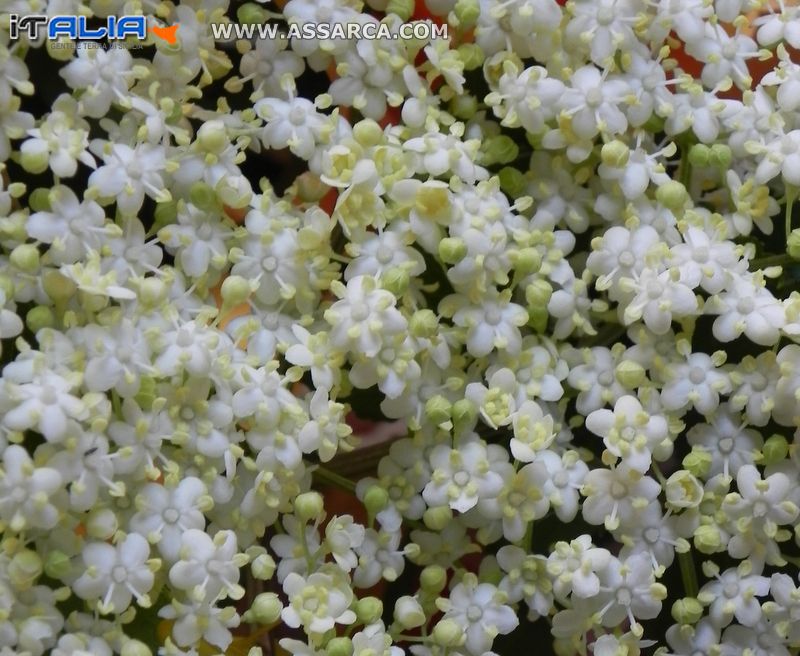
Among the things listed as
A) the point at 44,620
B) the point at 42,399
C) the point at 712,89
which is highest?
the point at 712,89

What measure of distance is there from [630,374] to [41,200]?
0.41 m

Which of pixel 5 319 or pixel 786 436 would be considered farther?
pixel 786 436

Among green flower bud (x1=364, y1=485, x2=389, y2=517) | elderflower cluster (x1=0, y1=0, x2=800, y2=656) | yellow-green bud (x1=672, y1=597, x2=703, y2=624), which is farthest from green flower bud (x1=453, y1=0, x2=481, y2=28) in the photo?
yellow-green bud (x1=672, y1=597, x2=703, y2=624)

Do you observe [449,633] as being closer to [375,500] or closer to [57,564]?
[375,500]

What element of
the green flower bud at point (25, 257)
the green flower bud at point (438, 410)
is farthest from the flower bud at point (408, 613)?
the green flower bud at point (25, 257)

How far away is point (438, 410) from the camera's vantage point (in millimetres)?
787

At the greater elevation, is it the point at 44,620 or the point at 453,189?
the point at 453,189

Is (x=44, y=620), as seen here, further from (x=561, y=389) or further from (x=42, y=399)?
(x=561, y=389)

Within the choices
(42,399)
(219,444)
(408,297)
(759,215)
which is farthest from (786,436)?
(42,399)

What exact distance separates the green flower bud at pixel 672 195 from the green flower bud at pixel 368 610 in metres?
0.35

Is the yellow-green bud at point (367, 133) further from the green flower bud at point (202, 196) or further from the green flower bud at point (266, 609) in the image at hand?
the green flower bud at point (266, 609)

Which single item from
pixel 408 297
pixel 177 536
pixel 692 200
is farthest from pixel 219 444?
pixel 692 200

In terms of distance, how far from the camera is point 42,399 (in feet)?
2.23

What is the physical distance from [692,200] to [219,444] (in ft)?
1.30
